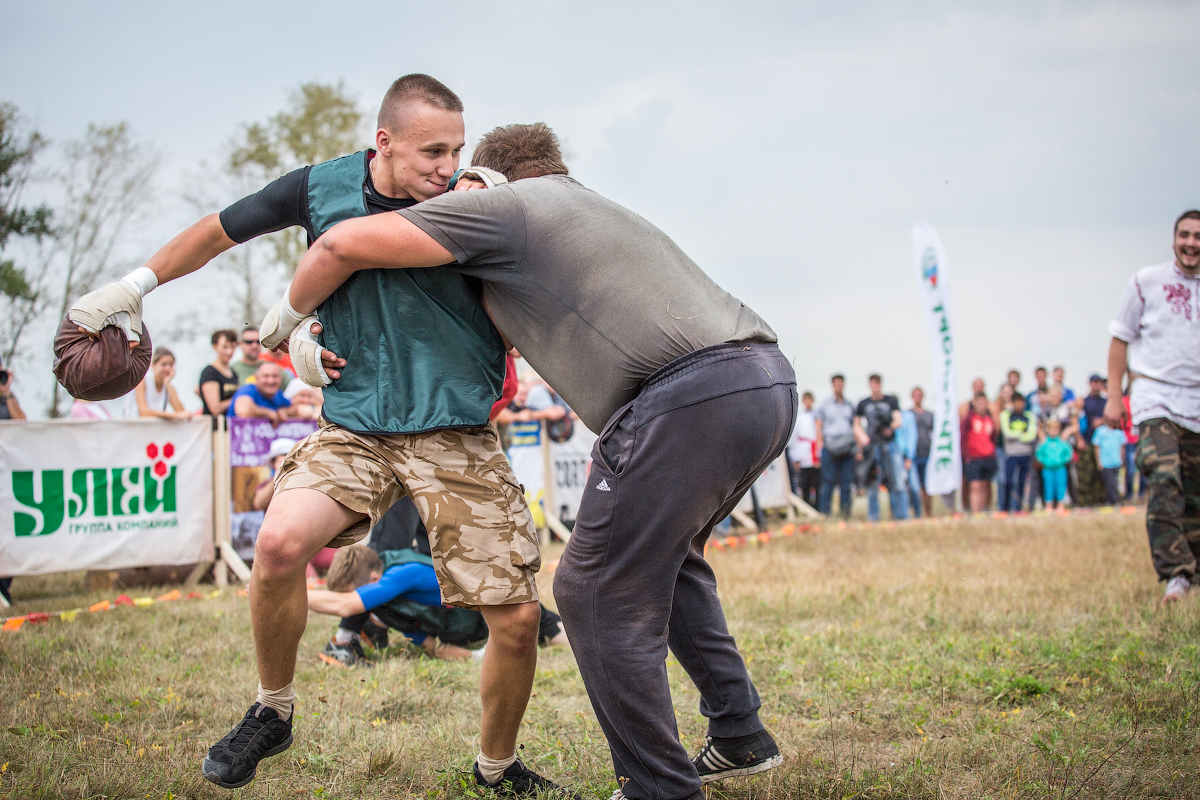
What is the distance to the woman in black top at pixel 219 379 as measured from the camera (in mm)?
8516

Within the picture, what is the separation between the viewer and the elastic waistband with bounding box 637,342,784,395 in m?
2.27

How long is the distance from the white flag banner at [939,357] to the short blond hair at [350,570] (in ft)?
29.3

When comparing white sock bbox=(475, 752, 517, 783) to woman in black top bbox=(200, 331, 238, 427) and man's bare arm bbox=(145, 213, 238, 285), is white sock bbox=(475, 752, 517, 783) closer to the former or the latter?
man's bare arm bbox=(145, 213, 238, 285)

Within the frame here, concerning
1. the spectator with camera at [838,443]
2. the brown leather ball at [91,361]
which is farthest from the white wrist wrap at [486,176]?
the spectator with camera at [838,443]

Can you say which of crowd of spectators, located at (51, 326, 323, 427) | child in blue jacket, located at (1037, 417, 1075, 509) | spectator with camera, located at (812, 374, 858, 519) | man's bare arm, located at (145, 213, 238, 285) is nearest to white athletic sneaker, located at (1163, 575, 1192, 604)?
man's bare arm, located at (145, 213, 238, 285)

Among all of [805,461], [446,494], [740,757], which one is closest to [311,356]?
[446,494]

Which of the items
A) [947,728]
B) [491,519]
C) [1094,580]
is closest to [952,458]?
[1094,580]

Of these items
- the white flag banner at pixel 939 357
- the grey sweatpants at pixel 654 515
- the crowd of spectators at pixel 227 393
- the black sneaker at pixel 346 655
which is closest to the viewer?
the grey sweatpants at pixel 654 515

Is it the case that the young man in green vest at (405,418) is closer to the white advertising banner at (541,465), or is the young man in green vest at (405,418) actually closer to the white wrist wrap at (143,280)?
the white wrist wrap at (143,280)

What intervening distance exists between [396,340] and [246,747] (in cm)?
123

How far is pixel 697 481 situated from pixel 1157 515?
174 inches

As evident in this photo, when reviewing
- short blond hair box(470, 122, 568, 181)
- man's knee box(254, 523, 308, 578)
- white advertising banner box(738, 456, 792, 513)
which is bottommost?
white advertising banner box(738, 456, 792, 513)

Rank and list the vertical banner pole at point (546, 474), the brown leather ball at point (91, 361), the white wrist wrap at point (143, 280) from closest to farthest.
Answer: the brown leather ball at point (91, 361)
the white wrist wrap at point (143, 280)
the vertical banner pole at point (546, 474)

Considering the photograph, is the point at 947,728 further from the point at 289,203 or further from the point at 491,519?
the point at 289,203
